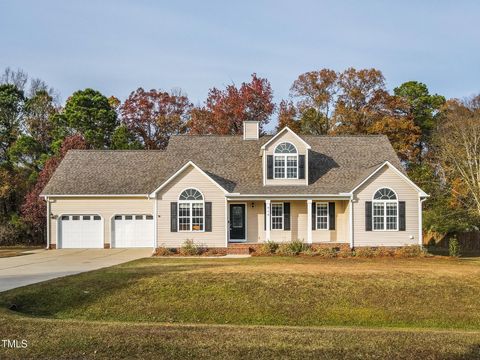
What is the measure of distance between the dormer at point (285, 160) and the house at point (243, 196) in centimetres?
5

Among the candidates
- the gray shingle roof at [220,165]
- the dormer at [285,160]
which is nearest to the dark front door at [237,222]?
the gray shingle roof at [220,165]

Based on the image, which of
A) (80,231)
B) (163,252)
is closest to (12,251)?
(80,231)

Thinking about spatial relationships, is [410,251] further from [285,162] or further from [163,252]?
[163,252]

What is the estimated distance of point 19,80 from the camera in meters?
56.0

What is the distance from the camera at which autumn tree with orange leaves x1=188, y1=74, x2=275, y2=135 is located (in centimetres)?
4719

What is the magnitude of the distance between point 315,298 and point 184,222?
13.3 metres

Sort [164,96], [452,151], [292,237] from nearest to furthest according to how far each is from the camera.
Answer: [292,237], [452,151], [164,96]

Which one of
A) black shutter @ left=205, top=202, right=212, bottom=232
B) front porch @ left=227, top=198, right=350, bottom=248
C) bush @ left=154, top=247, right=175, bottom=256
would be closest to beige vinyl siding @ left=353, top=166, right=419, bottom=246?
front porch @ left=227, top=198, right=350, bottom=248

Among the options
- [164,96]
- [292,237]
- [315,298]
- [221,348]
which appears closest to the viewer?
[221,348]

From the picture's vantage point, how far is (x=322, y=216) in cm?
2909

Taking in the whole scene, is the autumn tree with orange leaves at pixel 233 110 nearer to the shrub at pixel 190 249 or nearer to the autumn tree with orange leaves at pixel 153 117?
the autumn tree with orange leaves at pixel 153 117

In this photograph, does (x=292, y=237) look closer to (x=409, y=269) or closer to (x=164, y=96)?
(x=409, y=269)

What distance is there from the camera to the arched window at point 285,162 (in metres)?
29.2

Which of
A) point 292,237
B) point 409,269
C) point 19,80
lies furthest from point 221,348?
point 19,80
